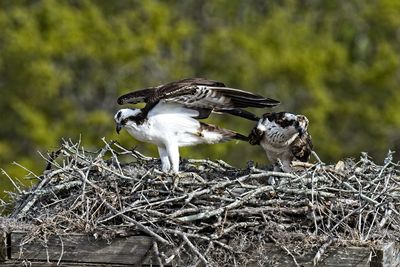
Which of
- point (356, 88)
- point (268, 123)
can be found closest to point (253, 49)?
point (356, 88)

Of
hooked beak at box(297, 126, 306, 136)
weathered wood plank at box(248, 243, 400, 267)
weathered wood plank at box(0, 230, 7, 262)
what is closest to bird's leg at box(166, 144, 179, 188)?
hooked beak at box(297, 126, 306, 136)

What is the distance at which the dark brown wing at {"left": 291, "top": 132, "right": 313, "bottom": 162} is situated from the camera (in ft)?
27.9

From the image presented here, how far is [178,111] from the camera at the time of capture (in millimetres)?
8422

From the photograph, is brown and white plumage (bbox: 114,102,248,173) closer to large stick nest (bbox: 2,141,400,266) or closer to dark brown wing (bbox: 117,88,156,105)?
dark brown wing (bbox: 117,88,156,105)

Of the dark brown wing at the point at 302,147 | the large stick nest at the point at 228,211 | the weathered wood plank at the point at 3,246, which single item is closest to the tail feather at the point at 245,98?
the dark brown wing at the point at 302,147

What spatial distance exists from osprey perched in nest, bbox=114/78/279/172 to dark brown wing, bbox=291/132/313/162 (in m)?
0.38

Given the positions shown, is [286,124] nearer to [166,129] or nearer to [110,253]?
[166,129]

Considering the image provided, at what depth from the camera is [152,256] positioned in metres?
6.67

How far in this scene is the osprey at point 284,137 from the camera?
27.8 feet

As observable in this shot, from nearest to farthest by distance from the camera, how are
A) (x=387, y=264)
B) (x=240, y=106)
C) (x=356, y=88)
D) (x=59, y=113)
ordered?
(x=387, y=264)
(x=240, y=106)
(x=59, y=113)
(x=356, y=88)

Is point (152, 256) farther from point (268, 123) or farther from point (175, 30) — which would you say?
point (175, 30)

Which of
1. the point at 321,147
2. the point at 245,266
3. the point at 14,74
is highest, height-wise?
the point at 245,266

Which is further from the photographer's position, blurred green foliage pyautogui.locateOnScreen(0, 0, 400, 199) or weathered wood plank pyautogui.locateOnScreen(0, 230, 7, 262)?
blurred green foliage pyautogui.locateOnScreen(0, 0, 400, 199)

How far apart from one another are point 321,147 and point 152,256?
60.8 ft
